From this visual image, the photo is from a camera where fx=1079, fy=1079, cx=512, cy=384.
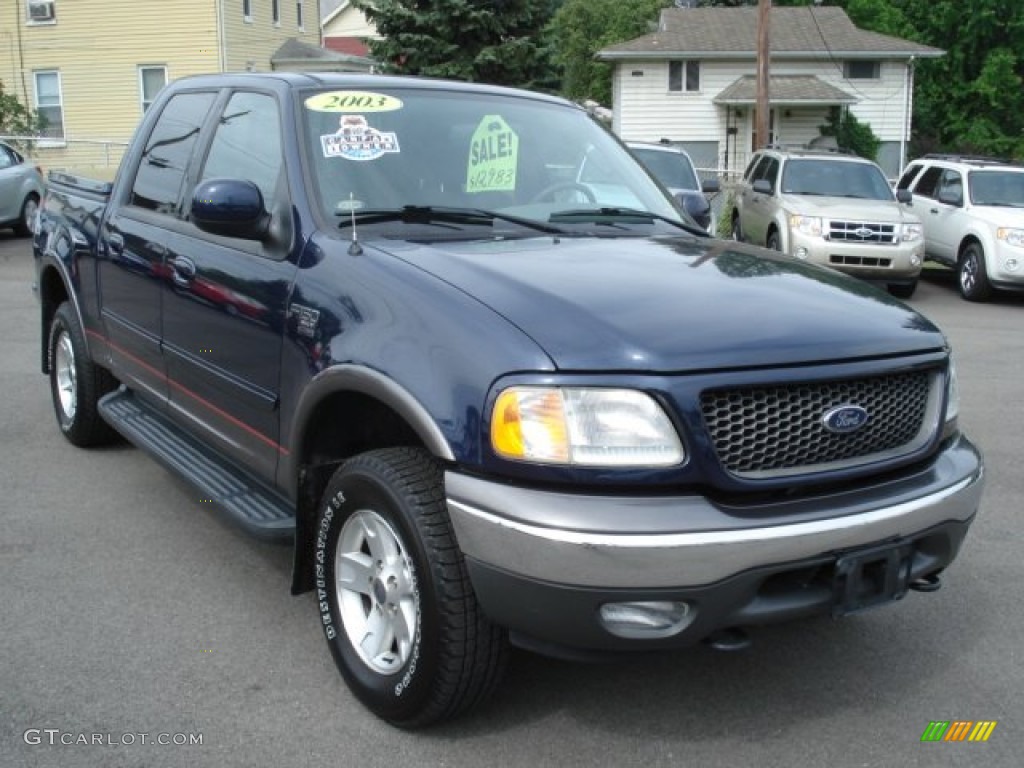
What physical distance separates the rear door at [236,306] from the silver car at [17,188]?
14000 millimetres

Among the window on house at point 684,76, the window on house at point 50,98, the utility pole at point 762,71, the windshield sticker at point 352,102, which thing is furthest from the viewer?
the window on house at point 684,76

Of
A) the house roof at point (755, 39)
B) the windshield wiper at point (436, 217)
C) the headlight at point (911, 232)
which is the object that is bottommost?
the headlight at point (911, 232)

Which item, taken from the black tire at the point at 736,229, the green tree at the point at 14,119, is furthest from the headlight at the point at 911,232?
the green tree at the point at 14,119

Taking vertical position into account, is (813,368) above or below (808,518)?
above

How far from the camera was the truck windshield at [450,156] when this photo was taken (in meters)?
3.86

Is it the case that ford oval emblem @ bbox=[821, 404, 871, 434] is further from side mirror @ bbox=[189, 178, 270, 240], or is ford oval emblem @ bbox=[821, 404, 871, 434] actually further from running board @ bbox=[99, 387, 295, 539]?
side mirror @ bbox=[189, 178, 270, 240]

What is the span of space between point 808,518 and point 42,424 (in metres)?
5.45

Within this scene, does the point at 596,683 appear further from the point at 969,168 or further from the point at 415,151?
the point at 969,168

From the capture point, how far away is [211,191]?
11.9ft

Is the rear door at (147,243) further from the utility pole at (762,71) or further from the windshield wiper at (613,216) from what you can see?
the utility pole at (762,71)

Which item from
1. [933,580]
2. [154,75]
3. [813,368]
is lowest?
[933,580]

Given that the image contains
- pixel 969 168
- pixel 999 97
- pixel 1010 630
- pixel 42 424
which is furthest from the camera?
pixel 999 97

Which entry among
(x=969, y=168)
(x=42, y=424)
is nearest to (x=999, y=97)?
(x=969, y=168)

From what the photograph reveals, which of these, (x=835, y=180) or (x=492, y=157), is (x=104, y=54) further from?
(x=492, y=157)
